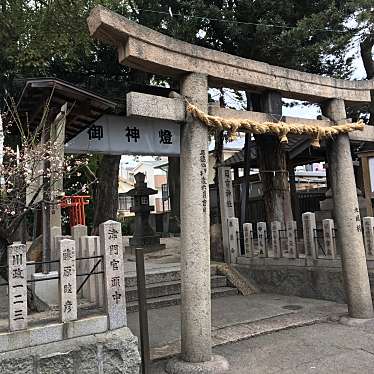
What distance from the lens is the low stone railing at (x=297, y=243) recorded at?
8445 millimetres

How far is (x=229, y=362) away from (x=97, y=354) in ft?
5.94

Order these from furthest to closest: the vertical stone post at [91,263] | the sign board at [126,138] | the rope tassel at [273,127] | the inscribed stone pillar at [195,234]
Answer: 1. the sign board at [126,138]
2. the rope tassel at [273,127]
3. the vertical stone post at [91,263]
4. the inscribed stone pillar at [195,234]

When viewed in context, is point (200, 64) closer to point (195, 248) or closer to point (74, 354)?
point (195, 248)

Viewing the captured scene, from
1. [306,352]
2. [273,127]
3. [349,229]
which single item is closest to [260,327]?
[306,352]

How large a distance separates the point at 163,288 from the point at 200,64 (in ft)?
16.8

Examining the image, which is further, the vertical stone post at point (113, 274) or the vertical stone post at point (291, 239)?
the vertical stone post at point (291, 239)

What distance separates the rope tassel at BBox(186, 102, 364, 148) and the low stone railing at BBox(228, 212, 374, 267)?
2375mm

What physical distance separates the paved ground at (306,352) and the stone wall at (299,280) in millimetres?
1883

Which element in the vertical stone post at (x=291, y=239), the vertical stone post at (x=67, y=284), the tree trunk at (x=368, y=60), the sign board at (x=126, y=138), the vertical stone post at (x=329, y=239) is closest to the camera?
the vertical stone post at (x=67, y=284)

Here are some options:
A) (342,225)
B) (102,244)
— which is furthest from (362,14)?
(102,244)

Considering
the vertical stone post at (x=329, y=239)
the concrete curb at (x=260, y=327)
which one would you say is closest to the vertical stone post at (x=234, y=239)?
the vertical stone post at (x=329, y=239)

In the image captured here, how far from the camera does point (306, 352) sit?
560 centimetres

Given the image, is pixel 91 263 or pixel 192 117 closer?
pixel 91 263

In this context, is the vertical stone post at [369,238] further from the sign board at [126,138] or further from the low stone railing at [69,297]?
the low stone railing at [69,297]
